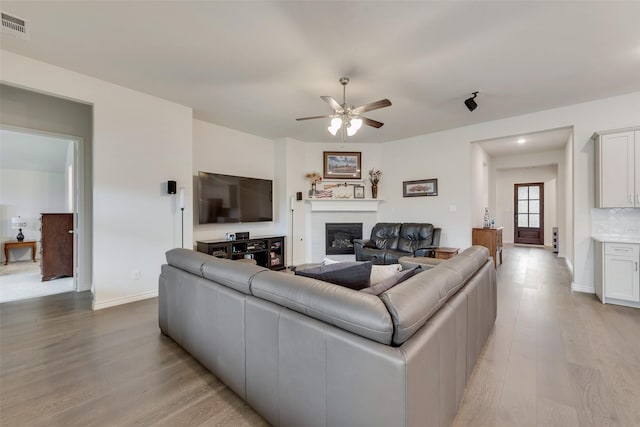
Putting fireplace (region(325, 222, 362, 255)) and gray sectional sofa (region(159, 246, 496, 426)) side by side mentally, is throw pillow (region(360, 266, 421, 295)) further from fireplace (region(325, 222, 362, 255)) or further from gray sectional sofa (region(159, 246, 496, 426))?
fireplace (region(325, 222, 362, 255))

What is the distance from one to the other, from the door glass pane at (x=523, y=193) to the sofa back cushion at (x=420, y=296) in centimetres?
888

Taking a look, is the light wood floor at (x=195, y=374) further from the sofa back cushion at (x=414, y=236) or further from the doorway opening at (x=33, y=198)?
the sofa back cushion at (x=414, y=236)

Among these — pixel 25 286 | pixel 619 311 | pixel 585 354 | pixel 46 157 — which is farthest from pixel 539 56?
pixel 46 157

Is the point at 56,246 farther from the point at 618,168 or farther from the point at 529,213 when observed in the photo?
the point at 529,213

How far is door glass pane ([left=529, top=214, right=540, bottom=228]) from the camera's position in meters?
8.45

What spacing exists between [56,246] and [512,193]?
1161cm

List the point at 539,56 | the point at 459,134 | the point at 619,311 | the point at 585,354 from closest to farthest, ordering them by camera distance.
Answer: the point at 585,354
the point at 539,56
the point at 619,311
the point at 459,134

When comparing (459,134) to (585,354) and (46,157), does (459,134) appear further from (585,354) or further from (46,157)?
(46,157)

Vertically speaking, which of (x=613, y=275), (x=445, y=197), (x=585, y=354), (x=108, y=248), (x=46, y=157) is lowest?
(x=585, y=354)

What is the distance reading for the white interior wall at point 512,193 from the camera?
8016 mm

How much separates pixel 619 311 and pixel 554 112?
2.80 m

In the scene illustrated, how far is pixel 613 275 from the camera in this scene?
10.7 ft

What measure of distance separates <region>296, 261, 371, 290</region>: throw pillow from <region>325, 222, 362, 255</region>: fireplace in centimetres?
427

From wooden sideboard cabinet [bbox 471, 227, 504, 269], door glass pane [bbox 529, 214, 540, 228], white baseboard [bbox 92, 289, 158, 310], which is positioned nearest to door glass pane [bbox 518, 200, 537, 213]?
door glass pane [bbox 529, 214, 540, 228]
